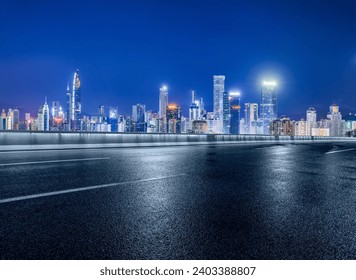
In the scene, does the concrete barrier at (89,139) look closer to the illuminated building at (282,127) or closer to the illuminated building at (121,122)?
the illuminated building at (282,127)

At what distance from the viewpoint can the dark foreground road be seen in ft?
9.02

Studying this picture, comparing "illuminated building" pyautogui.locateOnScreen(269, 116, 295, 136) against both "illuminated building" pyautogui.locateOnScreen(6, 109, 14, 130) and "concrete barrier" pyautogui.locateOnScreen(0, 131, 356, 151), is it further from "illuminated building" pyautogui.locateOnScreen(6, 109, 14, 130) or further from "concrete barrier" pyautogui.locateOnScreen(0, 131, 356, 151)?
"illuminated building" pyautogui.locateOnScreen(6, 109, 14, 130)

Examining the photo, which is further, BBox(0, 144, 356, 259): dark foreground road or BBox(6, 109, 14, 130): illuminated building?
BBox(6, 109, 14, 130): illuminated building

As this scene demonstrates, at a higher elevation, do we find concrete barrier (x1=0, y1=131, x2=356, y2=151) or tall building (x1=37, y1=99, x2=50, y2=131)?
tall building (x1=37, y1=99, x2=50, y2=131)

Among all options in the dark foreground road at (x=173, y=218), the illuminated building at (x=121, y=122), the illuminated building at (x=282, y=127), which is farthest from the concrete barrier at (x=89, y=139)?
the illuminated building at (x=121, y=122)

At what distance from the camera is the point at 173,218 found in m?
3.72

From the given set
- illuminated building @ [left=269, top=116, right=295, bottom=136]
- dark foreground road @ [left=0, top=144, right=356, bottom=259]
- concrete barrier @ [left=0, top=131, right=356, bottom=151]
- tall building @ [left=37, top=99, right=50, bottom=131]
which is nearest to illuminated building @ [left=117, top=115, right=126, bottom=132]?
tall building @ [left=37, top=99, right=50, bottom=131]

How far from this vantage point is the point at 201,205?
4.39 m

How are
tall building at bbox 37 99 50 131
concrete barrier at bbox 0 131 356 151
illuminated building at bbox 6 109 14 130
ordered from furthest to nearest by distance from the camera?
1. tall building at bbox 37 99 50 131
2. illuminated building at bbox 6 109 14 130
3. concrete barrier at bbox 0 131 356 151

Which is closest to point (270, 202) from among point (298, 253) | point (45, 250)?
point (298, 253)

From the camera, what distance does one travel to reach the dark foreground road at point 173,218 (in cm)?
275

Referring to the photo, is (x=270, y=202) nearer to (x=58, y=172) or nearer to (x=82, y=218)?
(x=82, y=218)

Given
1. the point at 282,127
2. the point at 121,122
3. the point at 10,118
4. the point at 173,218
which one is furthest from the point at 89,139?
the point at 10,118
